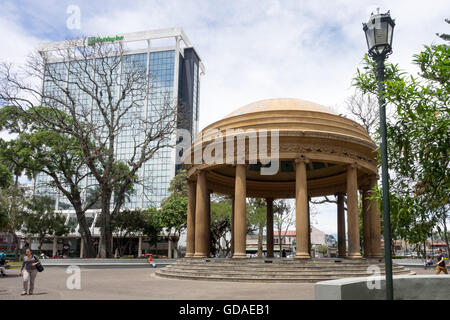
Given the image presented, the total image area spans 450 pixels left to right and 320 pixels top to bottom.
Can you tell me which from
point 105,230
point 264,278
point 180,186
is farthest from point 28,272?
point 180,186

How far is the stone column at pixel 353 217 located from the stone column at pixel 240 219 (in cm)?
571

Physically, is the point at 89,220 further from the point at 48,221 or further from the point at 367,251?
the point at 367,251

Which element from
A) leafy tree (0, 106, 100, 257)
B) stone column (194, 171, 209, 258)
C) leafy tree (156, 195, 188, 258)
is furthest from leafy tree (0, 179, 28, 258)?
stone column (194, 171, 209, 258)

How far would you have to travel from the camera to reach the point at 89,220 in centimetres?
8112

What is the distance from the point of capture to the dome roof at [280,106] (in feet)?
75.8

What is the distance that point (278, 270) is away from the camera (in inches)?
704

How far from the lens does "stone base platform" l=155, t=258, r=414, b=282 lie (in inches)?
680

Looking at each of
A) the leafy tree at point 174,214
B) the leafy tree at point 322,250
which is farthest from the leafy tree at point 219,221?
the leafy tree at point 322,250

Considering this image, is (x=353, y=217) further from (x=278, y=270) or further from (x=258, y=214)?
(x=258, y=214)

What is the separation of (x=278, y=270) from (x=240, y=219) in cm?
342

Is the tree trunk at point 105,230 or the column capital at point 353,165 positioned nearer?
the column capital at point 353,165

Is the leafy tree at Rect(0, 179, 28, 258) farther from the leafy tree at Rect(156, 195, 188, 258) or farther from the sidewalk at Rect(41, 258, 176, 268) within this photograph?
the sidewalk at Rect(41, 258, 176, 268)

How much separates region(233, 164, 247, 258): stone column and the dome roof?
15.1 ft

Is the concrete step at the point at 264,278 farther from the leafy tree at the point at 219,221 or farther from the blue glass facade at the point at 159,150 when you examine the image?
the blue glass facade at the point at 159,150
